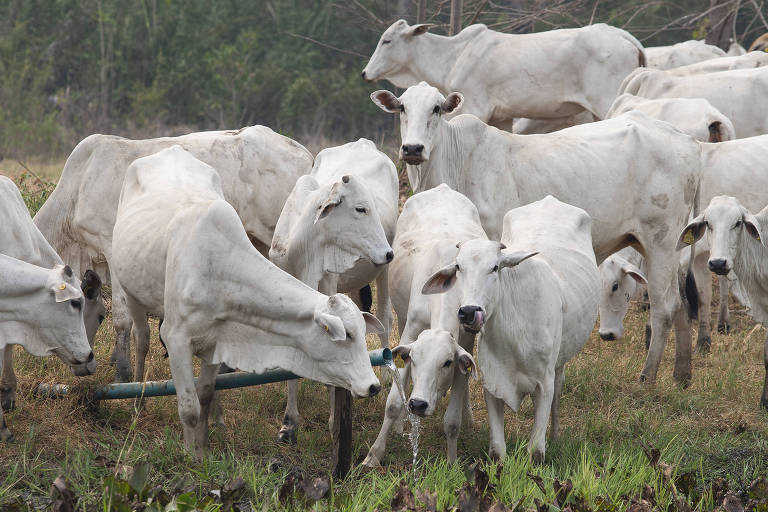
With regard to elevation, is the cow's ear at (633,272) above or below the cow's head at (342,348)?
below

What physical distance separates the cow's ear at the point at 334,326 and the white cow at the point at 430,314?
0.46 m

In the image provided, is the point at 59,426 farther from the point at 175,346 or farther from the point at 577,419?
the point at 577,419

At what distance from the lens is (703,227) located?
21.8 feet

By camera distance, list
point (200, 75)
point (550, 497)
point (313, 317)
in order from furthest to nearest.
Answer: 1. point (200, 75)
2. point (313, 317)
3. point (550, 497)

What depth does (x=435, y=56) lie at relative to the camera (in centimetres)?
987

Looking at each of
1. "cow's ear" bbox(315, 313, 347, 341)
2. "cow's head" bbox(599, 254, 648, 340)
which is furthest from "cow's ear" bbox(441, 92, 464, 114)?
"cow's ear" bbox(315, 313, 347, 341)

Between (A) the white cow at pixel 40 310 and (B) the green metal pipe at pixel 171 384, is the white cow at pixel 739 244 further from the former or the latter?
(A) the white cow at pixel 40 310

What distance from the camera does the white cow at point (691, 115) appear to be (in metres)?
8.50

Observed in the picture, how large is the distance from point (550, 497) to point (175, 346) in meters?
1.87

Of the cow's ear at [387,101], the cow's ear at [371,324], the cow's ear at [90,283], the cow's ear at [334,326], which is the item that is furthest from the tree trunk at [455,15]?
the cow's ear at [334,326]

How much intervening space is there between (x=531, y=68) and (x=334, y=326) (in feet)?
17.3

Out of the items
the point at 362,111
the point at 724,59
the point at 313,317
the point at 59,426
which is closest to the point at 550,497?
the point at 313,317

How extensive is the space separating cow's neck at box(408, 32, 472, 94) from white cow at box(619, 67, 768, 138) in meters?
1.55

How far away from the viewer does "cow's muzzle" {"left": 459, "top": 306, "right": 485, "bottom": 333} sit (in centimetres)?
482
